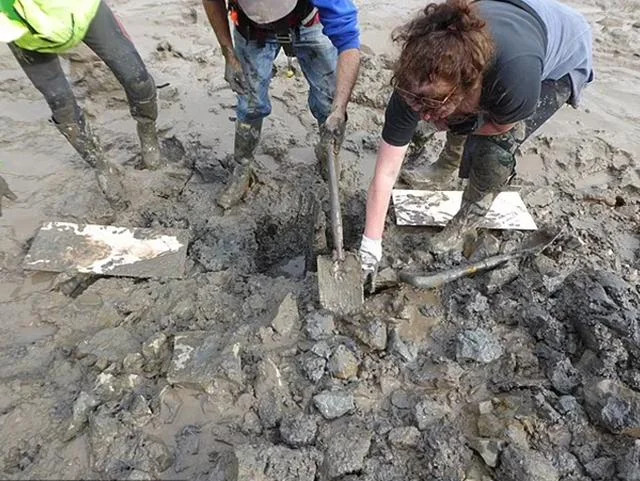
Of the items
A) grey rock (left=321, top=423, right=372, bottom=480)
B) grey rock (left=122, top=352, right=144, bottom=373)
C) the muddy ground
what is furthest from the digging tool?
grey rock (left=122, top=352, right=144, bottom=373)

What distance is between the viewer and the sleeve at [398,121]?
2.02 m

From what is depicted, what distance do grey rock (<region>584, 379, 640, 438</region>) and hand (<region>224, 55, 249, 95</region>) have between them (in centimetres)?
238

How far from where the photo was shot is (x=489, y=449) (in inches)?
74.7

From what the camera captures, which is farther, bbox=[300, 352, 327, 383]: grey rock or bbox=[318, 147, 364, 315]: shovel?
bbox=[318, 147, 364, 315]: shovel

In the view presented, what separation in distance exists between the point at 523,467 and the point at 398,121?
141cm

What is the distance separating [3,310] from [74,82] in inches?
94.7

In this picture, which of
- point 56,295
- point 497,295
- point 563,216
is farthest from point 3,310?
point 563,216

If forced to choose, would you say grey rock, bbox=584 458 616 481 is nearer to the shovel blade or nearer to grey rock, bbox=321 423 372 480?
grey rock, bbox=321 423 372 480

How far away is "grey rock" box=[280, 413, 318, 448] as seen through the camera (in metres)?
1.93

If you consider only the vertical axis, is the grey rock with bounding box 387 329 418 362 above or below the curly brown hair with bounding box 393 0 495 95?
below

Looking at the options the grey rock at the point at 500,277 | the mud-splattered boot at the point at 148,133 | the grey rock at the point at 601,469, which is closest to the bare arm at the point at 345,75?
the grey rock at the point at 500,277

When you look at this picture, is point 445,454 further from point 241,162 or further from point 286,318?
point 241,162

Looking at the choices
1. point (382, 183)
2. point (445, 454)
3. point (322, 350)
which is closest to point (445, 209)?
point (382, 183)

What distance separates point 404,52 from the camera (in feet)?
5.66
